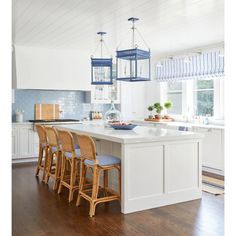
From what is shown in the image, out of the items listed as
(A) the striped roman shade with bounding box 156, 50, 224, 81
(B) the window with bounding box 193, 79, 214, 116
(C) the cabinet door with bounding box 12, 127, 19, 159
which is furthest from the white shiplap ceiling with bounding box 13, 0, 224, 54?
(C) the cabinet door with bounding box 12, 127, 19, 159

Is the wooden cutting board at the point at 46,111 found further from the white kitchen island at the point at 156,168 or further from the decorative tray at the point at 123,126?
the white kitchen island at the point at 156,168

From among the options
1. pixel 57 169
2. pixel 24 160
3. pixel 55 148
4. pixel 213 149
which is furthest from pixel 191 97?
pixel 24 160

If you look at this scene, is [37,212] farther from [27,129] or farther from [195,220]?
[27,129]

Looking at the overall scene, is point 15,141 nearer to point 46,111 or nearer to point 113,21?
point 46,111

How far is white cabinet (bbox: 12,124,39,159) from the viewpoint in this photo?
250 inches

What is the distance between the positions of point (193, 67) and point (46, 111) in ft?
11.6

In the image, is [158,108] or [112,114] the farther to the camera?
[158,108]

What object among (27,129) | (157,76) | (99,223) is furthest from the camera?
(157,76)

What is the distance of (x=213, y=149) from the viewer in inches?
214

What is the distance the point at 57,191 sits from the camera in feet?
14.3

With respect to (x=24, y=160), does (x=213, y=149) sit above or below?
above

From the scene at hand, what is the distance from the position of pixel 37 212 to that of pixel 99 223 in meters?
0.82

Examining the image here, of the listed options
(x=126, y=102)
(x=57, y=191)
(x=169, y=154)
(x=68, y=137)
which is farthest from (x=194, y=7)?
(x=126, y=102)

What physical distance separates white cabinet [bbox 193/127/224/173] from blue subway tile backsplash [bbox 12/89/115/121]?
317 cm
